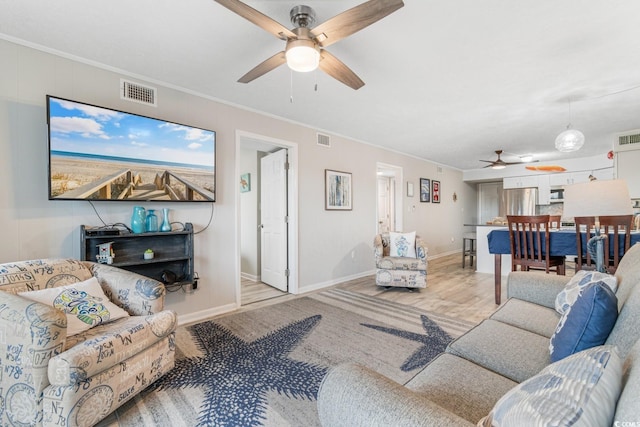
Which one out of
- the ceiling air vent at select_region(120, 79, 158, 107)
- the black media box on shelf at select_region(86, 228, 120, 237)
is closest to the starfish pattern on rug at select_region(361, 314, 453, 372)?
the black media box on shelf at select_region(86, 228, 120, 237)

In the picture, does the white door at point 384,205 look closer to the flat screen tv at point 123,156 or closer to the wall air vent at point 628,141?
the wall air vent at point 628,141

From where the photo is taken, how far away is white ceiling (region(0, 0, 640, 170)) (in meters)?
1.82

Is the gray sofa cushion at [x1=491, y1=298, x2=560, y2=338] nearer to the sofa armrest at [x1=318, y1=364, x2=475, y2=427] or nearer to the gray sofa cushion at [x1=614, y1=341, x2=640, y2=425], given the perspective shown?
the gray sofa cushion at [x1=614, y1=341, x2=640, y2=425]

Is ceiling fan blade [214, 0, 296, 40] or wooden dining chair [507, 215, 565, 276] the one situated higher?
ceiling fan blade [214, 0, 296, 40]

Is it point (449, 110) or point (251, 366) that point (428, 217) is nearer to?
point (449, 110)

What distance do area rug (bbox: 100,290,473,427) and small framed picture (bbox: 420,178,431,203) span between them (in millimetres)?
3860

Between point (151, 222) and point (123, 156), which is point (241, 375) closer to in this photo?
point (151, 222)

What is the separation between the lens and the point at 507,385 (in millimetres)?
1088

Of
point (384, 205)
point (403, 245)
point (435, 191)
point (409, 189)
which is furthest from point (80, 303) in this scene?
point (435, 191)

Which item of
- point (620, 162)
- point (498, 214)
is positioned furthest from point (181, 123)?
point (498, 214)

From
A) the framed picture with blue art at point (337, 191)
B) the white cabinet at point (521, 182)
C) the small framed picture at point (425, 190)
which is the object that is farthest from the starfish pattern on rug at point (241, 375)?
the white cabinet at point (521, 182)

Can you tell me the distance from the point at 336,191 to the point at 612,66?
129 inches

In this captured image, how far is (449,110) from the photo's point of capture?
3.59 metres

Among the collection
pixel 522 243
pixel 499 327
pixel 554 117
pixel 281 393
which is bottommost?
pixel 281 393
